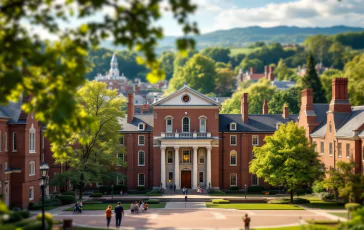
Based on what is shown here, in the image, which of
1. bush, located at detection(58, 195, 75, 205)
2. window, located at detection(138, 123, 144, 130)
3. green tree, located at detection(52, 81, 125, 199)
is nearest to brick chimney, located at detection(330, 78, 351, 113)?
green tree, located at detection(52, 81, 125, 199)

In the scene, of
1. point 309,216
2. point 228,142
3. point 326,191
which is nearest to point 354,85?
point 228,142

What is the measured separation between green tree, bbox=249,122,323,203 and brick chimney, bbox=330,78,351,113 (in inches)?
253

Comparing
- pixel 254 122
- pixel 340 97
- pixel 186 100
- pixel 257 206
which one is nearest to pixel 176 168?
pixel 186 100

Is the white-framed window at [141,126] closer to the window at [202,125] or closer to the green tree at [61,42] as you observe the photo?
the window at [202,125]

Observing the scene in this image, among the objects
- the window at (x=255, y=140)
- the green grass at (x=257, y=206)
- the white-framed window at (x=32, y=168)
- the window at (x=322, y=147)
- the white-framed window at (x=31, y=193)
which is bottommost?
the green grass at (x=257, y=206)

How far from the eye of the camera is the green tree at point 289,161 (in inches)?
2335

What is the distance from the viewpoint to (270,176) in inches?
2379

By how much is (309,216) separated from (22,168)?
2747 centimetres

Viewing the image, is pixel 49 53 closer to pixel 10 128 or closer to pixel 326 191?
pixel 10 128

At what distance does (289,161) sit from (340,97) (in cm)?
1186

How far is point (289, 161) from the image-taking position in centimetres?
5912

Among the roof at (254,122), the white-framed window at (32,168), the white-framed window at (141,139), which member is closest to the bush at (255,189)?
the roof at (254,122)

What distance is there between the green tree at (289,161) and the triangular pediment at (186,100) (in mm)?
15857

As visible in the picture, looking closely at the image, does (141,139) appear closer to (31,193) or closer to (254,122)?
(254,122)
